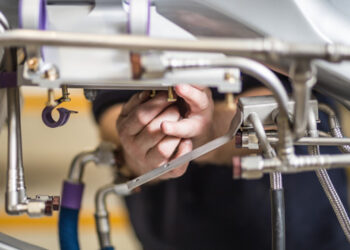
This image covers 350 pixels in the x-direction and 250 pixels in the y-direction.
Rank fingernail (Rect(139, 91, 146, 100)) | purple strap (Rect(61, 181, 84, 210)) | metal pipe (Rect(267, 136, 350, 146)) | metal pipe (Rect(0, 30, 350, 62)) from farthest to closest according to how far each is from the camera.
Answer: purple strap (Rect(61, 181, 84, 210)) → fingernail (Rect(139, 91, 146, 100)) → metal pipe (Rect(267, 136, 350, 146)) → metal pipe (Rect(0, 30, 350, 62))

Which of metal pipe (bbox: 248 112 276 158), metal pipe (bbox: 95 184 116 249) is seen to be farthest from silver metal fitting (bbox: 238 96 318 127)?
metal pipe (bbox: 95 184 116 249)

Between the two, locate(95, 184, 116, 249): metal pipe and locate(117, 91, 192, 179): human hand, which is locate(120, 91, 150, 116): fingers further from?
locate(95, 184, 116, 249): metal pipe

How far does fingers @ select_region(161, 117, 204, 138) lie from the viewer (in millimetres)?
453

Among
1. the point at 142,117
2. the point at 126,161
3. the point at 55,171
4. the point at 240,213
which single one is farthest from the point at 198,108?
the point at 55,171

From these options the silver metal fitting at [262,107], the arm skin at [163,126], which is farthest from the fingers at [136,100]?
the silver metal fitting at [262,107]

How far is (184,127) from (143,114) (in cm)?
6

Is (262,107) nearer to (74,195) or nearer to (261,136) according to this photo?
(261,136)

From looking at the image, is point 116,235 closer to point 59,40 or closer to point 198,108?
point 198,108

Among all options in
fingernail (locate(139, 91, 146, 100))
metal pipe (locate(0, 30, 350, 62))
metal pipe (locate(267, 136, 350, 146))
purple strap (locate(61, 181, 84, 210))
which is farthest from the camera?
purple strap (locate(61, 181, 84, 210))

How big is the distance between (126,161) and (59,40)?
1.55 feet

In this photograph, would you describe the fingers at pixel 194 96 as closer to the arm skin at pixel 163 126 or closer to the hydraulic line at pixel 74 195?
the arm skin at pixel 163 126

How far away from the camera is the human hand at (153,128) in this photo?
0.48 metres

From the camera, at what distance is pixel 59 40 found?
27cm

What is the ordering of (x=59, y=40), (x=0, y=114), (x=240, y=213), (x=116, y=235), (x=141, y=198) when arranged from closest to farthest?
(x=59, y=40) < (x=0, y=114) < (x=240, y=213) < (x=141, y=198) < (x=116, y=235)
